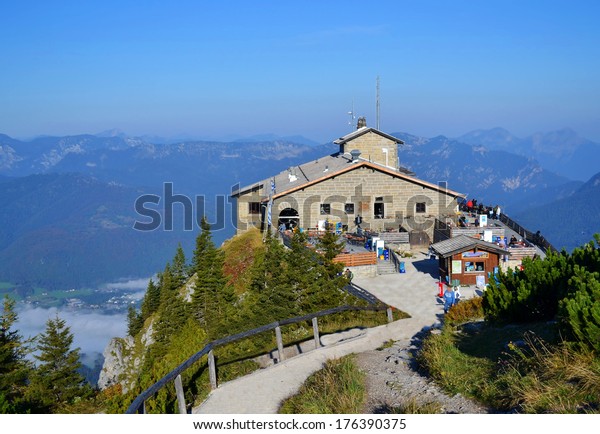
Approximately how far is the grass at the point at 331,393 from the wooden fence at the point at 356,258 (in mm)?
18231

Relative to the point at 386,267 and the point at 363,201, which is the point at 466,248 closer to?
the point at 386,267

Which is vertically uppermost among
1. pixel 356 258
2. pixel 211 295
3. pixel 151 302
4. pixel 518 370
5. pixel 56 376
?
pixel 518 370

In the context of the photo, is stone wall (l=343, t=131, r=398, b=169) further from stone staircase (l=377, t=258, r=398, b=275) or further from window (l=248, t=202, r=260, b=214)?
stone staircase (l=377, t=258, r=398, b=275)

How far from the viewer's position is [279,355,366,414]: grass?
10.0 metres

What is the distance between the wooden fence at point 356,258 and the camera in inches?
1215

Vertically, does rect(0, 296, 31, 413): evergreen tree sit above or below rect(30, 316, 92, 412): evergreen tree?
above

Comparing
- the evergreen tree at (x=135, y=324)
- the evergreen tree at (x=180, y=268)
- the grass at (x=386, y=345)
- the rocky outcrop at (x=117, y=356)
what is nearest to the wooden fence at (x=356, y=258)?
the rocky outcrop at (x=117, y=356)

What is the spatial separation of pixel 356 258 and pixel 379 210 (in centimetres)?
1148

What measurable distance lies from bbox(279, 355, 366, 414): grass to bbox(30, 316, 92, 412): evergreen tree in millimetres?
18789

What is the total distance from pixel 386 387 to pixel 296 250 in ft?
44.1

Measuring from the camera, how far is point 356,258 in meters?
31.0

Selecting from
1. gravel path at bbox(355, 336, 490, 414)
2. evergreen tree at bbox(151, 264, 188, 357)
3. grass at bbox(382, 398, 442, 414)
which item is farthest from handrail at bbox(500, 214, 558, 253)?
grass at bbox(382, 398, 442, 414)

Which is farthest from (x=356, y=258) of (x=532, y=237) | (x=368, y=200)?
(x=532, y=237)

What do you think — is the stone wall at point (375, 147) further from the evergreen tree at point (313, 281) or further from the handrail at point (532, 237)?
the evergreen tree at point (313, 281)
